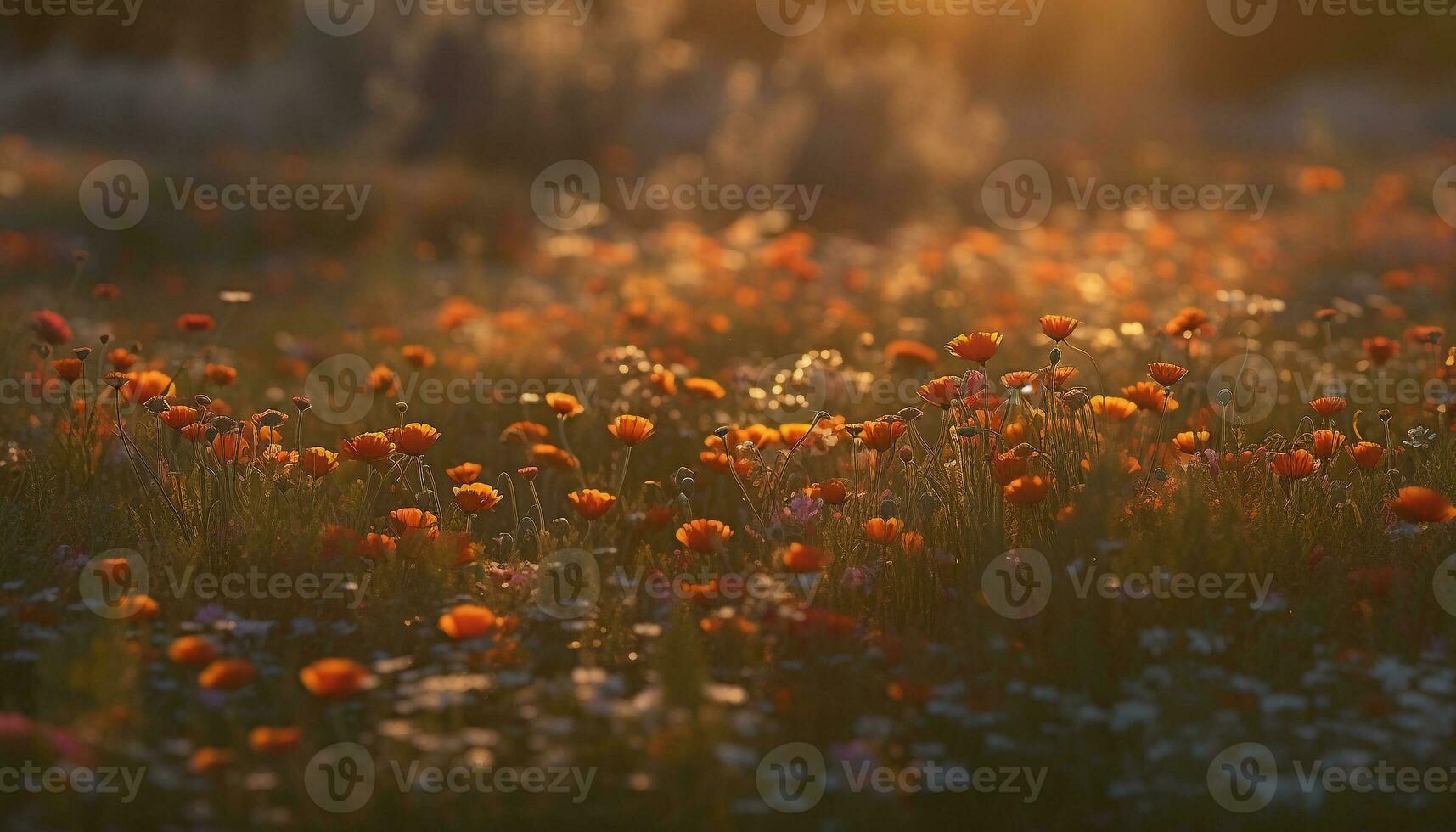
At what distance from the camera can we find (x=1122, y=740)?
3045mm

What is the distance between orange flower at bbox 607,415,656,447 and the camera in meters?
3.96

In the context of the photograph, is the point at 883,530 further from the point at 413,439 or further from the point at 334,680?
the point at 334,680

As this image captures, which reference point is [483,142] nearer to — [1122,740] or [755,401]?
[755,401]

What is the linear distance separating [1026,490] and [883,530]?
0.43 meters

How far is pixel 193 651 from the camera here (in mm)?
Result: 2910

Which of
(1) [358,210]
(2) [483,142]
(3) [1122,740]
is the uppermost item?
(2) [483,142]

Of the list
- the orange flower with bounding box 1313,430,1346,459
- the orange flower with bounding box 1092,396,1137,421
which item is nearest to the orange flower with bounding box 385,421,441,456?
the orange flower with bounding box 1092,396,1137,421

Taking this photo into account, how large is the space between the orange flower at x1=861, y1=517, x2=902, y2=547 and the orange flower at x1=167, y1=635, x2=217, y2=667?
1.78m

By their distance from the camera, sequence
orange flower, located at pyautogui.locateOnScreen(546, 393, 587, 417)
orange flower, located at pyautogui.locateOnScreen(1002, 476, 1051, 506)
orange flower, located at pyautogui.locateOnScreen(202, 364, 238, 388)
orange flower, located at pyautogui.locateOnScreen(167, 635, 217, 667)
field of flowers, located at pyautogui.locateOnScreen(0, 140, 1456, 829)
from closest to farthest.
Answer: field of flowers, located at pyautogui.locateOnScreen(0, 140, 1456, 829) → orange flower, located at pyautogui.locateOnScreen(167, 635, 217, 667) → orange flower, located at pyautogui.locateOnScreen(1002, 476, 1051, 506) → orange flower, located at pyautogui.locateOnScreen(546, 393, 587, 417) → orange flower, located at pyautogui.locateOnScreen(202, 364, 238, 388)

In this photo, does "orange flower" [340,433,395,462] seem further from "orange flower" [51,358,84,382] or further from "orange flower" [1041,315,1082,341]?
"orange flower" [1041,315,1082,341]

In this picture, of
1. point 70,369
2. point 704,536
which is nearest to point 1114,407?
point 704,536

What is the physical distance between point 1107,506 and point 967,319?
12.9ft

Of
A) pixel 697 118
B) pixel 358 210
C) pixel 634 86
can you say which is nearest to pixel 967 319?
pixel 358 210

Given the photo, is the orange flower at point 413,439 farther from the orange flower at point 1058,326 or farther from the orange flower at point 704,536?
the orange flower at point 1058,326
